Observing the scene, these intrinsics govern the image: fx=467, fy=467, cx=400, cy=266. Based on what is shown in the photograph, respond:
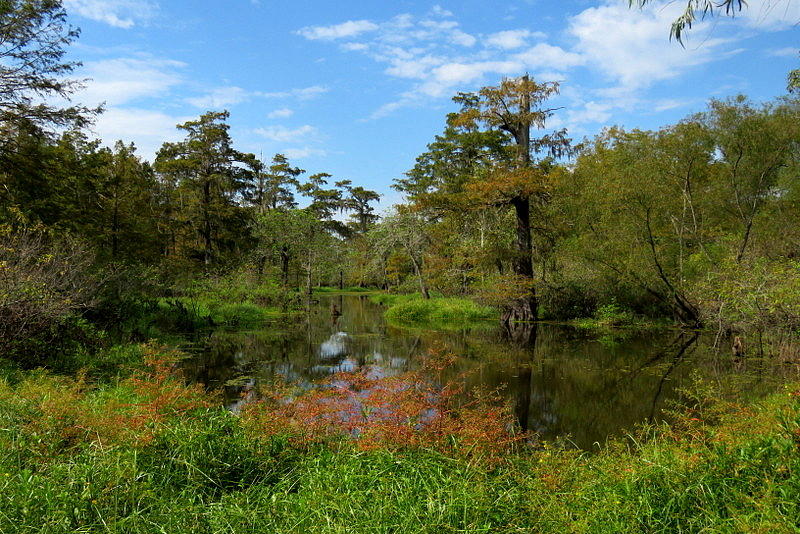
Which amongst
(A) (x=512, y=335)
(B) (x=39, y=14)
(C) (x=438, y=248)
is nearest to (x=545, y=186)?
(A) (x=512, y=335)

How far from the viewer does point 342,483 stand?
4.45 m

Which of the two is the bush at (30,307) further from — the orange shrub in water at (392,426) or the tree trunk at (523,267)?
the tree trunk at (523,267)

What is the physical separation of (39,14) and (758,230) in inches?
1066

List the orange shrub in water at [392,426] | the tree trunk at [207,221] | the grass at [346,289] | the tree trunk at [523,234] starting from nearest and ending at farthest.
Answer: the orange shrub in water at [392,426]
the tree trunk at [523,234]
the tree trunk at [207,221]
the grass at [346,289]

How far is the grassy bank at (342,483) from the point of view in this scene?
143 inches

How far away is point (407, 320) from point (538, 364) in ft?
44.6

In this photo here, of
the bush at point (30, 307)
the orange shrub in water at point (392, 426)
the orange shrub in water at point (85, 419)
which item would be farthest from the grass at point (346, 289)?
the orange shrub in water at point (392, 426)

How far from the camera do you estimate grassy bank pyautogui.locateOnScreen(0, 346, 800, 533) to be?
364 cm

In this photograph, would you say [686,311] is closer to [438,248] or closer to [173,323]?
[438,248]

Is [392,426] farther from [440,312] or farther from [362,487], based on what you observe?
[440,312]

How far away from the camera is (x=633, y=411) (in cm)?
916

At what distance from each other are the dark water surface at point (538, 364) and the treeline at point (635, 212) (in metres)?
2.53

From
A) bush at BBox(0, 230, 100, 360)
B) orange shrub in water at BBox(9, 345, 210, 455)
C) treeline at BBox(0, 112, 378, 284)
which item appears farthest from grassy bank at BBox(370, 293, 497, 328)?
orange shrub in water at BBox(9, 345, 210, 455)

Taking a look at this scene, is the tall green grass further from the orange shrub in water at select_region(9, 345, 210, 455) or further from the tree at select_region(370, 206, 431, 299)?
the tree at select_region(370, 206, 431, 299)
